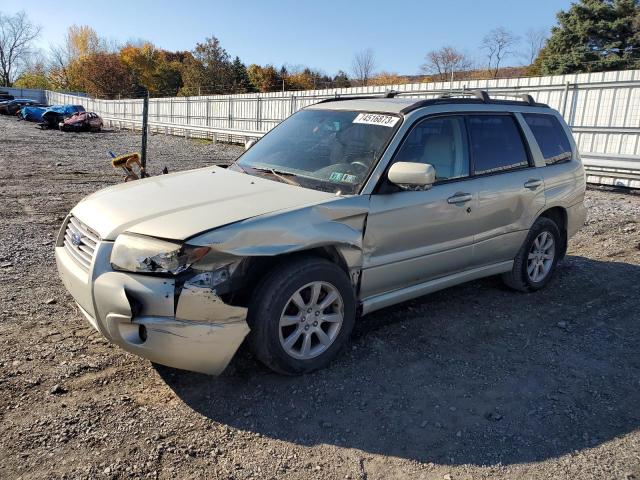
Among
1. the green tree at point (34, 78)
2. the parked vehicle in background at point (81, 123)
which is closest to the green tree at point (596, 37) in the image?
the parked vehicle in background at point (81, 123)

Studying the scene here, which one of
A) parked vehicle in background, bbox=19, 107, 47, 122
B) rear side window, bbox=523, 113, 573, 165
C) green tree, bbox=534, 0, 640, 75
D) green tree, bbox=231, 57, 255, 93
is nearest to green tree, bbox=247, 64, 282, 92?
green tree, bbox=231, 57, 255, 93

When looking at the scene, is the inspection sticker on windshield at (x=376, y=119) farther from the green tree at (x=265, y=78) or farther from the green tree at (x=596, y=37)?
the green tree at (x=265, y=78)

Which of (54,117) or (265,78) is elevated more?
(265,78)

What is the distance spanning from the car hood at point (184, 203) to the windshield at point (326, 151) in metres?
0.18

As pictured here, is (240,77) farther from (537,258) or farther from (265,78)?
(537,258)

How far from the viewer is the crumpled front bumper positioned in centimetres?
286

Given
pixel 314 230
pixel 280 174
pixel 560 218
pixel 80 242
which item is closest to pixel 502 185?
pixel 560 218

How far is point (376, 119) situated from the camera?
4.07 meters

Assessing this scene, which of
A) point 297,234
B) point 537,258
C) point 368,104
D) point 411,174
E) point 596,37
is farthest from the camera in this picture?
point 596,37

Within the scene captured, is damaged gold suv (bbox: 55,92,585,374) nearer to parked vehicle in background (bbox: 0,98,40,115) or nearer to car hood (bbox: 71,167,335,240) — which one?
car hood (bbox: 71,167,335,240)

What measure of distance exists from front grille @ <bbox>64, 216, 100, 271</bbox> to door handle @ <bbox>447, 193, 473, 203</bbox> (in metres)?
2.61

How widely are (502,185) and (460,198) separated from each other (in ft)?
2.11

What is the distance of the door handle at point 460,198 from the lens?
4090 mm

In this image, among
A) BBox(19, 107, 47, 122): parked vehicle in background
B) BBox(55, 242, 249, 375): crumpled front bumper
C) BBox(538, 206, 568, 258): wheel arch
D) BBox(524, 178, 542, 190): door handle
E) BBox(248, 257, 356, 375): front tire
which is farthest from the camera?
BBox(19, 107, 47, 122): parked vehicle in background
